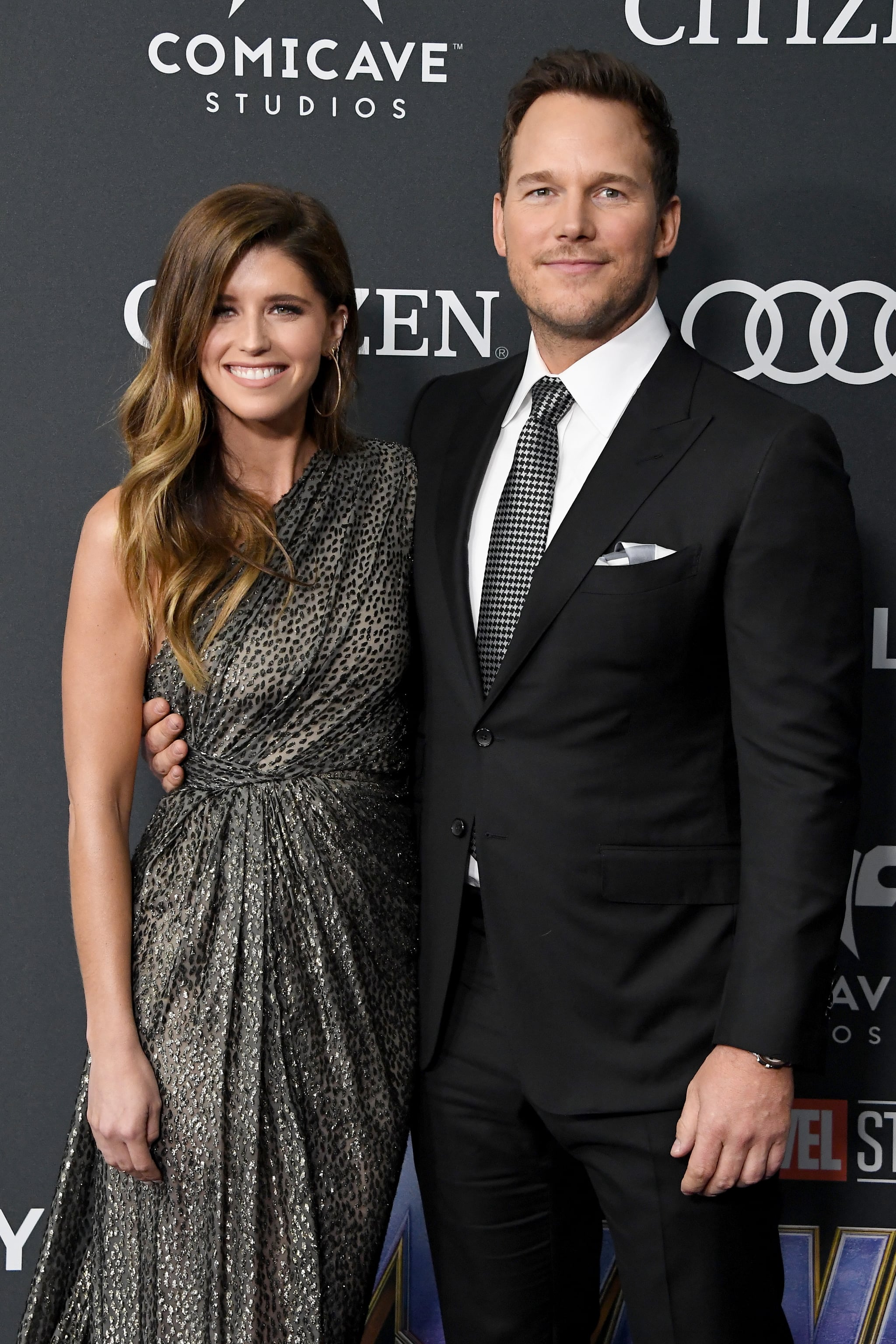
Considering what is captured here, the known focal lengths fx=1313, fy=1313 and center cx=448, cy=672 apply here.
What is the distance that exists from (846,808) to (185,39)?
1621 millimetres

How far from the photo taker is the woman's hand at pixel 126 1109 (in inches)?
62.3

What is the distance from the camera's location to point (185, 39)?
215 cm

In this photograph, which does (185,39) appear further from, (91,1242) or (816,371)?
(91,1242)

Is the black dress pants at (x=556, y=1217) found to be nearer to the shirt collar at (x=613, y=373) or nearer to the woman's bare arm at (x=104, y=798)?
the woman's bare arm at (x=104, y=798)

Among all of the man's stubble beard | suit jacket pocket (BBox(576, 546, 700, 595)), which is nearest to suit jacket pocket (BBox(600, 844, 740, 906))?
suit jacket pocket (BBox(576, 546, 700, 595))

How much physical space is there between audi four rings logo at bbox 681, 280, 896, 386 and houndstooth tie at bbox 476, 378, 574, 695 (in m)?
0.61

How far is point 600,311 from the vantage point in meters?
1.66

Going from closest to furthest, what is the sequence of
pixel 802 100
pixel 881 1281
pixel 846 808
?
pixel 846 808, pixel 802 100, pixel 881 1281

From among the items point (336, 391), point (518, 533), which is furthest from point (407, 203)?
point (518, 533)

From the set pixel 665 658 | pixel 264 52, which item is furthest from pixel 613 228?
pixel 264 52

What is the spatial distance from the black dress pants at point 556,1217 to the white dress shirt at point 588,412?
273mm

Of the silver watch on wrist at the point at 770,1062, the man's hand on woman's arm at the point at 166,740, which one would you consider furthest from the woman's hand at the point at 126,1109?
the silver watch on wrist at the point at 770,1062

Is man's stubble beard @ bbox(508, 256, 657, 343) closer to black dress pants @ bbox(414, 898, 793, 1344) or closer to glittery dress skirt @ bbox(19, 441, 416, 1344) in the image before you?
glittery dress skirt @ bbox(19, 441, 416, 1344)

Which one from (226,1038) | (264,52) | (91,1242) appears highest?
(264,52)
